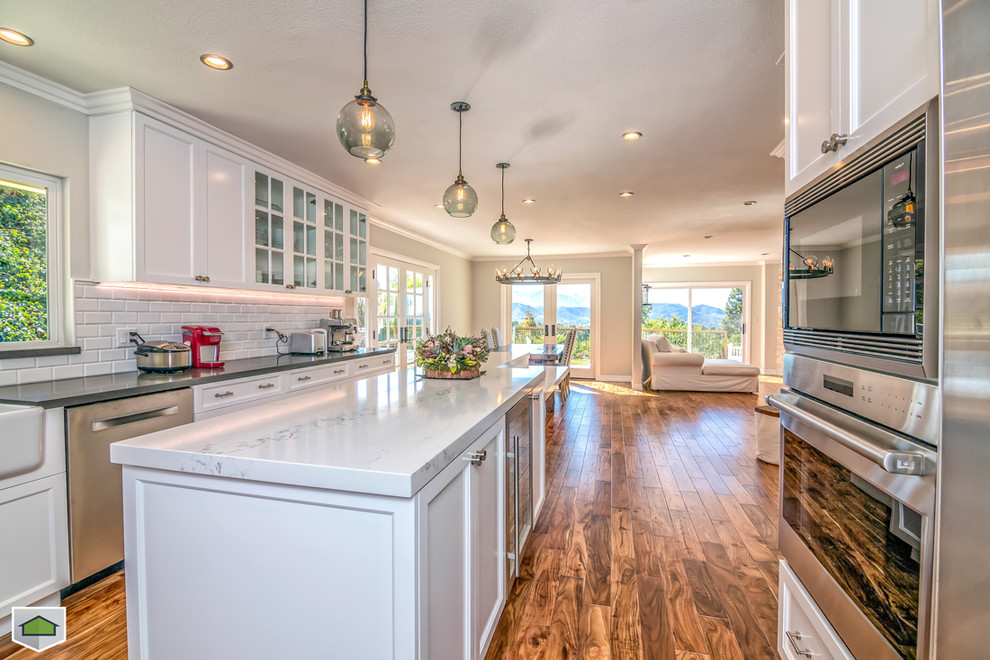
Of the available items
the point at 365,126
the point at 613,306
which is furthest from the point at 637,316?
the point at 365,126

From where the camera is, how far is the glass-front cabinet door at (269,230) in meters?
3.33

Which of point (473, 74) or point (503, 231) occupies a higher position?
point (473, 74)

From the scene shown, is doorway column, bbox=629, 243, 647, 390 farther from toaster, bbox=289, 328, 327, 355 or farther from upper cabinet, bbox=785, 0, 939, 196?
upper cabinet, bbox=785, 0, 939, 196

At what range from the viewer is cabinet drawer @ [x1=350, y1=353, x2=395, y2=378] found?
406cm

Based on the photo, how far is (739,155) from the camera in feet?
11.0

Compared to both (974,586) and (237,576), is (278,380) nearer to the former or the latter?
(237,576)

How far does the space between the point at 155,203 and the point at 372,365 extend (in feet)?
7.16

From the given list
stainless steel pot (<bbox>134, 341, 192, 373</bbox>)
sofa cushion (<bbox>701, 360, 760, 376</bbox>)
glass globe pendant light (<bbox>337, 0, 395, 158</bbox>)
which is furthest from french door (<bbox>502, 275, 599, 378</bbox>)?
glass globe pendant light (<bbox>337, 0, 395, 158</bbox>)

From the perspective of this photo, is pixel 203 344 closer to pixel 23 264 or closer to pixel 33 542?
pixel 23 264

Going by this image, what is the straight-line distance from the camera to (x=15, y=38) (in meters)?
1.95

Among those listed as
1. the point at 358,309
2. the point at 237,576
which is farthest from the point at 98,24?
the point at 358,309

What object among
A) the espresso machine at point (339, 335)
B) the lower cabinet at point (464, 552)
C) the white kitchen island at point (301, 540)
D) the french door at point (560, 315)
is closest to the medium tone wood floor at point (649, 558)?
the lower cabinet at point (464, 552)

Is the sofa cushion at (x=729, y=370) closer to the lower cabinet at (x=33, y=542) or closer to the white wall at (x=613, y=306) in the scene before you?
the white wall at (x=613, y=306)

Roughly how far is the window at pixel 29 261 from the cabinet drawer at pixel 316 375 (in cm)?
126
